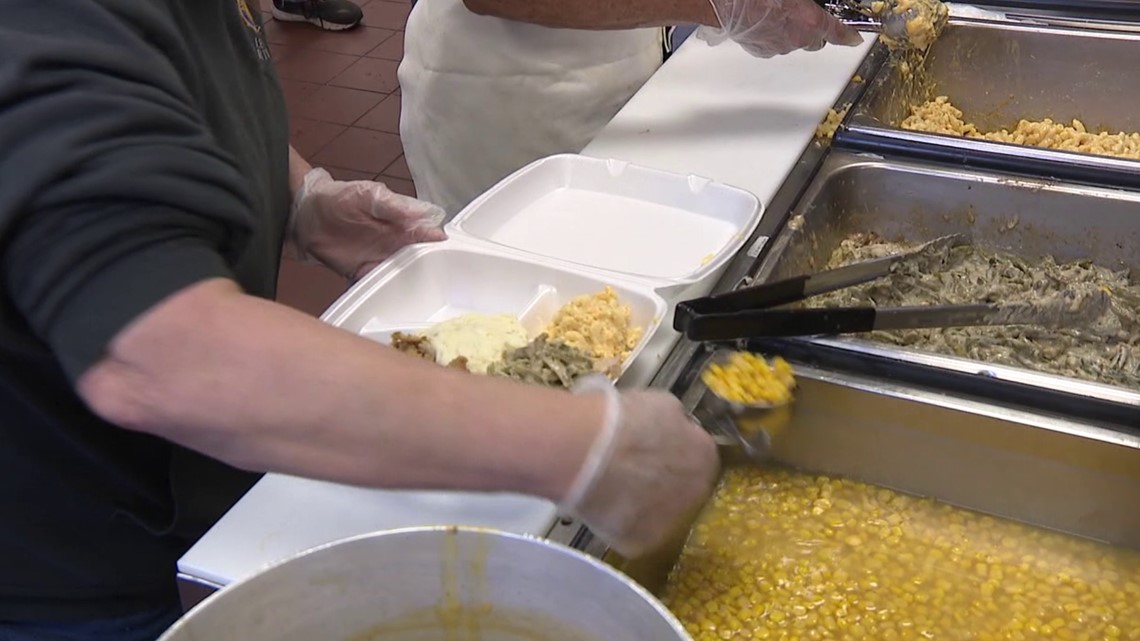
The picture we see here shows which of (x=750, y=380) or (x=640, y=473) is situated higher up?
(x=640, y=473)

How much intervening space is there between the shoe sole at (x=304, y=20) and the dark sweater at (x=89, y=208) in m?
4.21

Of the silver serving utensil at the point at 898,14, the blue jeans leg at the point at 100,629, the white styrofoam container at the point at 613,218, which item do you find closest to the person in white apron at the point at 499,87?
the silver serving utensil at the point at 898,14

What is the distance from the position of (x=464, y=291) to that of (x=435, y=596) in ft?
2.15

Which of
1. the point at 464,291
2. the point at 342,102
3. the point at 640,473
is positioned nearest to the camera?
the point at 640,473

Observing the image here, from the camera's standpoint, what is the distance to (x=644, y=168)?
155 cm

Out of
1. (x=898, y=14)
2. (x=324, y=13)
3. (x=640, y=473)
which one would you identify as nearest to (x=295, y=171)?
(x=640, y=473)

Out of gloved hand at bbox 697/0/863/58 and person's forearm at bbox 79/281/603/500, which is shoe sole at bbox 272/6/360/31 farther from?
person's forearm at bbox 79/281/603/500

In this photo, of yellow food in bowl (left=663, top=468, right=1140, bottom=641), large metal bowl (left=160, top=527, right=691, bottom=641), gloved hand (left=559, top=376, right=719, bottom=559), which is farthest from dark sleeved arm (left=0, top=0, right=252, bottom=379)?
yellow food in bowl (left=663, top=468, right=1140, bottom=641)

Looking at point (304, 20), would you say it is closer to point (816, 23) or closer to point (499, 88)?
point (499, 88)

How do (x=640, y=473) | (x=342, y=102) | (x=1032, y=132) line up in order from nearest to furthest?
(x=640, y=473) < (x=1032, y=132) < (x=342, y=102)

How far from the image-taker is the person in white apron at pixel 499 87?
202 cm

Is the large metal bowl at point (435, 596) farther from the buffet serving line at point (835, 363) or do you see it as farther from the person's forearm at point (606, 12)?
the person's forearm at point (606, 12)

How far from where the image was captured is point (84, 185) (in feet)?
2.39

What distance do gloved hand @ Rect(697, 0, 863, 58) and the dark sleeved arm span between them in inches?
47.3
